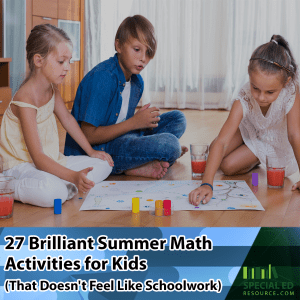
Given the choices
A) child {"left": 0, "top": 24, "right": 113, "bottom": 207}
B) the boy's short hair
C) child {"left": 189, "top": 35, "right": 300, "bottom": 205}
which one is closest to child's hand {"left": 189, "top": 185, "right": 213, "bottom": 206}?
child {"left": 189, "top": 35, "right": 300, "bottom": 205}

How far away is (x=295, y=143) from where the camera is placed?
4.89ft

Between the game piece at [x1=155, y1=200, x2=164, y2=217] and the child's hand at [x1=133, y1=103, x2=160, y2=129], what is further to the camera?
the child's hand at [x1=133, y1=103, x2=160, y2=129]

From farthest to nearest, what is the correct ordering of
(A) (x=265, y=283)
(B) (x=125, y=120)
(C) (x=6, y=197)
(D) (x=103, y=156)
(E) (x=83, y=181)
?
(B) (x=125, y=120), (D) (x=103, y=156), (E) (x=83, y=181), (C) (x=6, y=197), (A) (x=265, y=283)

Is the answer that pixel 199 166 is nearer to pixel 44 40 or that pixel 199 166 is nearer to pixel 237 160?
pixel 237 160

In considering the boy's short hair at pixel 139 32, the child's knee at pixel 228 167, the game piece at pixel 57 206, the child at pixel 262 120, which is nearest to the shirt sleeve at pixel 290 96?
the child at pixel 262 120

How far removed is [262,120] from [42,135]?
0.80m

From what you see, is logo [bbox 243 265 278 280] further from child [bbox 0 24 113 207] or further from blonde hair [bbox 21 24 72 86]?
blonde hair [bbox 21 24 72 86]

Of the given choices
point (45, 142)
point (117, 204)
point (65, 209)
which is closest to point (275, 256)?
point (117, 204)

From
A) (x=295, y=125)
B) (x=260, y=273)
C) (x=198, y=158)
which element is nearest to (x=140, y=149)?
(x=198, y=158)

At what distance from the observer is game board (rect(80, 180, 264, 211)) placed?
49.8 inches

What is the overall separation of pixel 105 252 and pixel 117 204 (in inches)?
15.0

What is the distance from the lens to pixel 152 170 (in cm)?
161

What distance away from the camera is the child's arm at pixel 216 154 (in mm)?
1271

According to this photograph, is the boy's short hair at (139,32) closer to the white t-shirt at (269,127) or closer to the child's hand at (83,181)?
the white t-shirt at (269,127)
